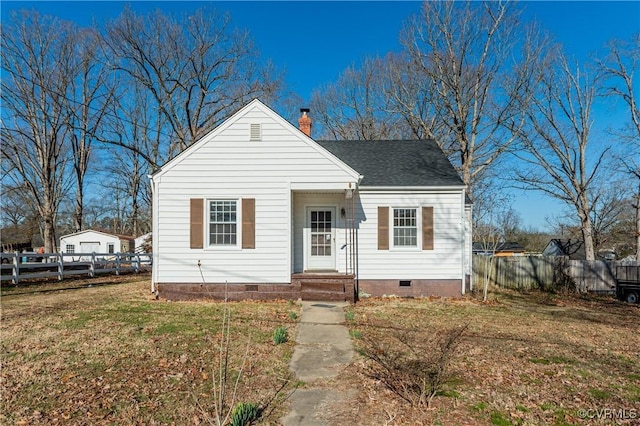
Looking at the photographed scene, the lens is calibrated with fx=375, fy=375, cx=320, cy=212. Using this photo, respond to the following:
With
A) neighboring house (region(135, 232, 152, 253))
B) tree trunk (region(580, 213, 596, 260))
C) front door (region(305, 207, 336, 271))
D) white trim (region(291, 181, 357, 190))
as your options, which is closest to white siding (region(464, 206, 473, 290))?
front door (region(305, 207, 336, 271))

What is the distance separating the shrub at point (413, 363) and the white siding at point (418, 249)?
4098 mm

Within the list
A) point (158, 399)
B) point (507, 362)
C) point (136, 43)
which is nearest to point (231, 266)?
point (158, 399)

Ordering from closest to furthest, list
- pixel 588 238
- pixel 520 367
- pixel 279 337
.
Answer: pixel 520 367 < pixel 279 337 < pixel 588 238

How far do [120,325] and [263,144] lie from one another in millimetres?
5830

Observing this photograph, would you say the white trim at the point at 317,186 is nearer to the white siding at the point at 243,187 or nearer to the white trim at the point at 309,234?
the white siding at the point at 243,187

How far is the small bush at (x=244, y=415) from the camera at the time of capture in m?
3.55

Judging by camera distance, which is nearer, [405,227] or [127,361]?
Result: [127,361]

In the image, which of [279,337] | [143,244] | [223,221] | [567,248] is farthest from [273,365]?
[567,248]

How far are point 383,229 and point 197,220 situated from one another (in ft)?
18.0

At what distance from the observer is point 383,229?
11.4 m

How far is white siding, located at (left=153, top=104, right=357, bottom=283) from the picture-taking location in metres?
10.7

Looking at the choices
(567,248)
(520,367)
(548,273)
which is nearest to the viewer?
(520,367)

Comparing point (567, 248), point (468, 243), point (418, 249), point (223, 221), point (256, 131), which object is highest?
point (256, 131)

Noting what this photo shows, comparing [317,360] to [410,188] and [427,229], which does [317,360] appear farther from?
[410,188]
